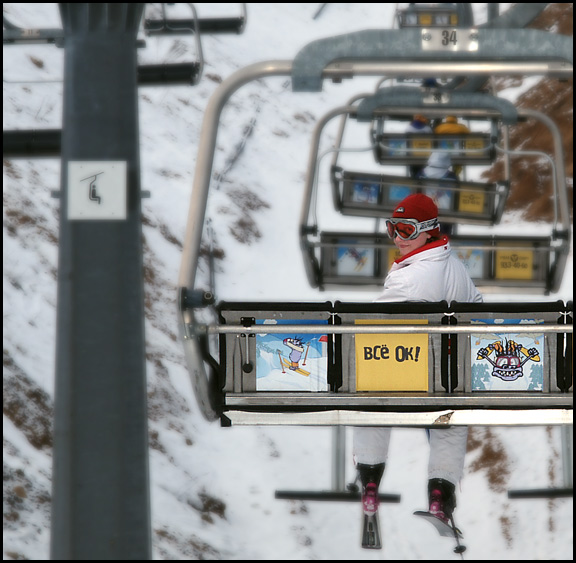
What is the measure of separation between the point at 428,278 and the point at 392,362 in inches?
18.3

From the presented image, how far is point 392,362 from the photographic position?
15.0ft

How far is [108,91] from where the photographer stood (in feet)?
16.4

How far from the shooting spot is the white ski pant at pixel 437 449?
16.4 feet

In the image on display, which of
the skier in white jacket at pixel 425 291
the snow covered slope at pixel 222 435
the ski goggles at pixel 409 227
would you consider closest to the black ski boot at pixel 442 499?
the skier in white jacket at pixel 425 291

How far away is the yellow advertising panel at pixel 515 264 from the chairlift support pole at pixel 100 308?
14.2 feet

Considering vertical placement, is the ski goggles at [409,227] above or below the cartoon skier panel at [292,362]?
above

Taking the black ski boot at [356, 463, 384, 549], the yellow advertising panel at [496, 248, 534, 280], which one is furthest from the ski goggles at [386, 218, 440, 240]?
the yellow advertising panel at [496, 248, 534, 280]

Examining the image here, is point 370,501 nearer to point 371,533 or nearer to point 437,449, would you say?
point 371,533

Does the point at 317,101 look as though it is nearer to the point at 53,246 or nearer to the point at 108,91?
the point at 53,246

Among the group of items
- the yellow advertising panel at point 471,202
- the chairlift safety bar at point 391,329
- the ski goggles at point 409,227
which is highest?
the yellow advertising panel at point 471,202

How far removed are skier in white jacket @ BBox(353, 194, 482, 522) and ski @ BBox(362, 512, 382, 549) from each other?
5 centimetres

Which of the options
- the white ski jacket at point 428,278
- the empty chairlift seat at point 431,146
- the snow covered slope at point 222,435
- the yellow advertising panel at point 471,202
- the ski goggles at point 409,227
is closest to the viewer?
the white ski jacket at point 428,278

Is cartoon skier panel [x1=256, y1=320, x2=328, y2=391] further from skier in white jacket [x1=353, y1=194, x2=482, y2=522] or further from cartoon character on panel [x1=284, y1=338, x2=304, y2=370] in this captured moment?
skier in white jacket [x1=353, y1=194, x2=482, y2=522]

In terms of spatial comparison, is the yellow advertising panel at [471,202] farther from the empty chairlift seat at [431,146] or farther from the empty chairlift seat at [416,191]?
the empty chairlift seat at [431,146]
